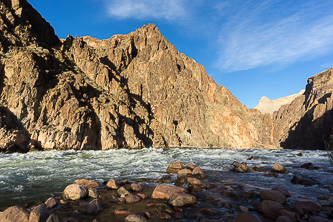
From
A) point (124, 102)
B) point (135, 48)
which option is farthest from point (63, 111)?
point (135, 48)

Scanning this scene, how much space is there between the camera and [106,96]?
3219 inches

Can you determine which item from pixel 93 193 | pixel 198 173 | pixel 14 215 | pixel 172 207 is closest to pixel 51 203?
pixel 93 193

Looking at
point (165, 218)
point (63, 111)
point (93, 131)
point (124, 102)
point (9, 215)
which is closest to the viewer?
point (9, 215)

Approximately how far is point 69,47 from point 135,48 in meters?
60.7

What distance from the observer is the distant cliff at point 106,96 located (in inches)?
1924

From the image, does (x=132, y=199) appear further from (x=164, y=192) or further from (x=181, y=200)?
(x=181, y=200)

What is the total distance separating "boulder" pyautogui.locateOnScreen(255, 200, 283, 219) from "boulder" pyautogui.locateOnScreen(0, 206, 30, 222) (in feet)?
28.1

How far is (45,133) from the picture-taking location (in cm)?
4678

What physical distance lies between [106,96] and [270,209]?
8211cm

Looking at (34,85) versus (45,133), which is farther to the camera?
(34,85)

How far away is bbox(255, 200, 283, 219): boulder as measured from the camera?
272 inches

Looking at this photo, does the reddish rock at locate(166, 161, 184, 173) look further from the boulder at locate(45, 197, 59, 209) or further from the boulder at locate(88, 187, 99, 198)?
the boulder at locate(45, 197, 59, 209)

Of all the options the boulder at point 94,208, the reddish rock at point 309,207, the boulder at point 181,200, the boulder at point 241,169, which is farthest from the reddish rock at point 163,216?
the boulder at point 241,169

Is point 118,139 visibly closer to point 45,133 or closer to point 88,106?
point 88,106
